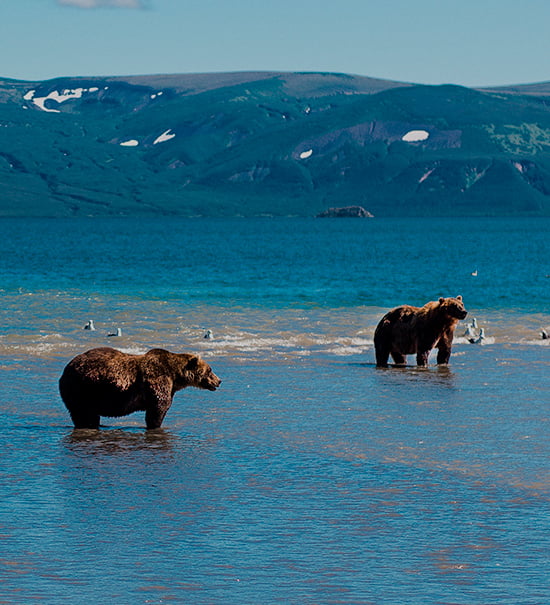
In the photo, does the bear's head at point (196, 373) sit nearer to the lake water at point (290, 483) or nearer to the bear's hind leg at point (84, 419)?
the lake water at point (290, 483)

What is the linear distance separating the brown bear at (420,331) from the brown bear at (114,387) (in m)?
8.83

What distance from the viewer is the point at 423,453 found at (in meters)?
15.8

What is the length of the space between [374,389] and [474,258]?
109 m

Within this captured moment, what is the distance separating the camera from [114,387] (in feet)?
56.4

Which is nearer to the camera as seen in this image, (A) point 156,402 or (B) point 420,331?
(A) point 156,402

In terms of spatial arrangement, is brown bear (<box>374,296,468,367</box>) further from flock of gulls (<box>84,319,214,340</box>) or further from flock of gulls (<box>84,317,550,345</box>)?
flock of gulls (<box>84,319,214,340</box>)

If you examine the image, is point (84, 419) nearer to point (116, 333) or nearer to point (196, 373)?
point (196, 373)

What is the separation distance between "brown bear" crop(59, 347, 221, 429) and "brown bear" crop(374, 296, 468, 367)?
883 cm

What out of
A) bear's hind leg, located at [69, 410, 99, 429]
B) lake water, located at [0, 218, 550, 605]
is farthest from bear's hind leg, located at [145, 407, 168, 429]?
bear's hind leg, located at [69, 410, 99, 429]

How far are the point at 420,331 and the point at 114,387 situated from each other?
32.5 feet

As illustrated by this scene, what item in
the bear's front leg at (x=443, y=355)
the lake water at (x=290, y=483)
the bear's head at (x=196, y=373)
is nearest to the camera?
the lake water at (x=290, y=483)

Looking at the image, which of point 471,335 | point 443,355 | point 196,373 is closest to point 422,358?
point 443,355

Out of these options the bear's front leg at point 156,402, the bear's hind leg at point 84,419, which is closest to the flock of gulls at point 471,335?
the bear's front leg at point 156,402

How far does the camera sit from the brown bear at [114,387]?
56.4ft
